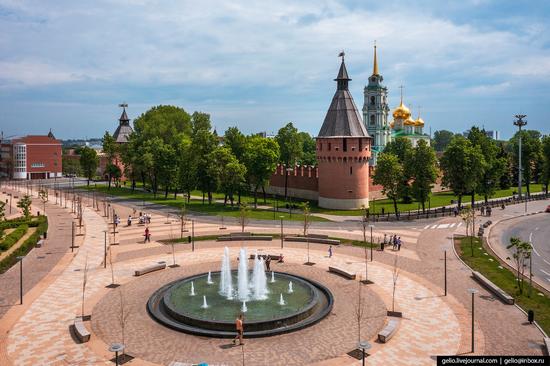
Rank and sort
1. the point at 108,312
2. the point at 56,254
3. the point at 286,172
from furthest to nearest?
the point at 286,172
the point at 56,254
the point at 108,312

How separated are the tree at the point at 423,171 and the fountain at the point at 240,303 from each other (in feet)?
120

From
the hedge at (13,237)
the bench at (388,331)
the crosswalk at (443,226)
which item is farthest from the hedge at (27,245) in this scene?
the crosswalk at (443,226)

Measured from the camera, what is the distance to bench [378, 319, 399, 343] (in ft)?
74.8

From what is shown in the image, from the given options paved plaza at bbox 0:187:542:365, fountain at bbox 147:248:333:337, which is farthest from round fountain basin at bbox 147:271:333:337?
paved plaza at bbox 0:187:542:365

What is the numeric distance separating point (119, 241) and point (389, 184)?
3906 cm

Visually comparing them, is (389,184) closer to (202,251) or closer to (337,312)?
(202,251)

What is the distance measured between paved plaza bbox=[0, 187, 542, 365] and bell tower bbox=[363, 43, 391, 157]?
9737 centimetres

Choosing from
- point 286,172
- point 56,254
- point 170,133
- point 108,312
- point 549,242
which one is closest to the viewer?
point 108,312

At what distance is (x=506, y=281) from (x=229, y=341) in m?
22.1

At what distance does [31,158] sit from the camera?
449ft

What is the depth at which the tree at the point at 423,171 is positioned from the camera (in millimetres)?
64750

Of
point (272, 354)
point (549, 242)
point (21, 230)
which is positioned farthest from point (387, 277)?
point (21, 230)

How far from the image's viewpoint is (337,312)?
2728cm

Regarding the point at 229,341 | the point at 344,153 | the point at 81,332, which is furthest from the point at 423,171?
the point at 81,332
